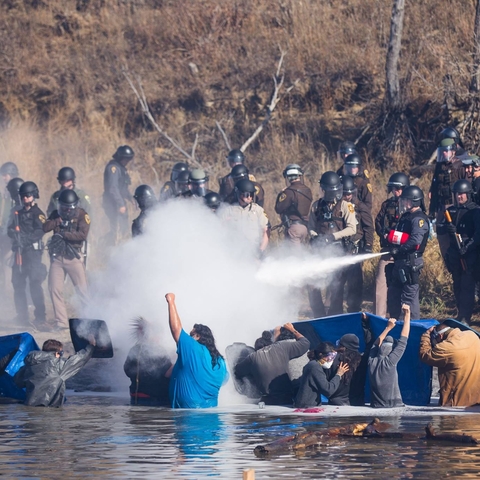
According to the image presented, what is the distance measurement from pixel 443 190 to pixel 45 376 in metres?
6.42

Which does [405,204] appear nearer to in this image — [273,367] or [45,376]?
[273,367]

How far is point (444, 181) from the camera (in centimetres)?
1508

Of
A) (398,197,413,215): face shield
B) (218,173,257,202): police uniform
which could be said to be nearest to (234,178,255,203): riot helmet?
(218,173,257,202): police uniform

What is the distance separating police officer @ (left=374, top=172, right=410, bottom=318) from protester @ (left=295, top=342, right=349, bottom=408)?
307 centimetres

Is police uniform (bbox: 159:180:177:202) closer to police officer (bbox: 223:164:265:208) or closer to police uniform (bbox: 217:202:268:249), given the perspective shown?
police officer (bbox: 223:164:265:208)

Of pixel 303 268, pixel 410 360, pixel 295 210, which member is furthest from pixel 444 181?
pixel 410 360

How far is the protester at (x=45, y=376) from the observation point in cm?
1191

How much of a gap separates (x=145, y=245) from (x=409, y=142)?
991 cm

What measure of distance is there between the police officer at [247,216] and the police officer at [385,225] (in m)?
1.74

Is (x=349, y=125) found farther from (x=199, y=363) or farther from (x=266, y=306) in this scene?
(x=199, y=363)

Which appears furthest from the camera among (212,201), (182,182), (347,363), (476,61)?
(476,61)

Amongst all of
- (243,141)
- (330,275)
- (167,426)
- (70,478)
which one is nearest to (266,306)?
(330,275)

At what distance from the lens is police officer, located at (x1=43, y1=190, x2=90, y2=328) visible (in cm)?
1619

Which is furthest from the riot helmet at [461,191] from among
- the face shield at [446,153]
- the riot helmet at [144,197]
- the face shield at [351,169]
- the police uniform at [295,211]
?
the riot helmet at [144,197]
